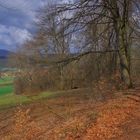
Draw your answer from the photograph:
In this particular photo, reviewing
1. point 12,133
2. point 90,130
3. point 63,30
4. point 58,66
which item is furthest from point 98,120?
point 58,66

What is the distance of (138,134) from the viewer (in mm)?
11289

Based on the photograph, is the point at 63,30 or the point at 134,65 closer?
the point at 63,30

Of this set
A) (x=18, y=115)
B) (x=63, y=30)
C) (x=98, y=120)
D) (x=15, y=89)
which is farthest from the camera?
(x=15, y=89)

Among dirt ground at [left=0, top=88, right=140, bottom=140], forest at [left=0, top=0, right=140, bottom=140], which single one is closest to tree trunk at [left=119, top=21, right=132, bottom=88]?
forest at [left=0, top=0, right=140, bottom=140]

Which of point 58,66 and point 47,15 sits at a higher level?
point 47,15

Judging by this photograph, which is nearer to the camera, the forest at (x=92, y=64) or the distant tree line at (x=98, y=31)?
the forest at (x=92, y=64)

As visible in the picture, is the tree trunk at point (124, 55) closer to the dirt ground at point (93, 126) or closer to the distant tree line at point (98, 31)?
the distant tree line at point (98, 31)

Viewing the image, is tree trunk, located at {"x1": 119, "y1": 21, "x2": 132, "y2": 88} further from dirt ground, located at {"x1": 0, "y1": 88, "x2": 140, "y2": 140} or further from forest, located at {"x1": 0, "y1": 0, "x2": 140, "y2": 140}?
dirt ground, located at {"x1": 0, "y1": 88, "x2": 140, "y2": 140}

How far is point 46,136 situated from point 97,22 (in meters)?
12.4

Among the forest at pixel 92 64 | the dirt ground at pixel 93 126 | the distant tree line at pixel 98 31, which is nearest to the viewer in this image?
the dirt ground at pixel 93 126

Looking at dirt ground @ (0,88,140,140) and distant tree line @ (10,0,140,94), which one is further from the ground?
distant tree line @ (10,0,140,94)

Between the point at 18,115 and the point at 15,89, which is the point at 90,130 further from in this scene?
the point at 15,89

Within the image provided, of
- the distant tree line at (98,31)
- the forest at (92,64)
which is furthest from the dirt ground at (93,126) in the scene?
the distant tree line at (98,31)

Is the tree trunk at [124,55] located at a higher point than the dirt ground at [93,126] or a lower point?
higher
